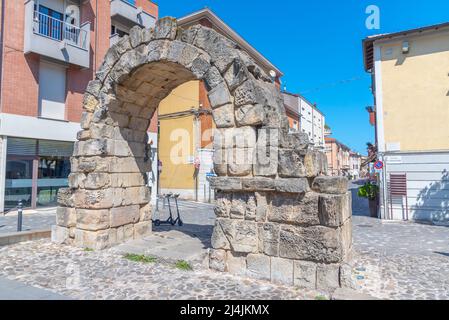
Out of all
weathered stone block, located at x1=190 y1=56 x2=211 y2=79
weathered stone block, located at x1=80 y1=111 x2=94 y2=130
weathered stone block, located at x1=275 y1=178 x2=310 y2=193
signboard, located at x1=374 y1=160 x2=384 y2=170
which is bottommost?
weathered stone block, located at x1=275 y1=178 x2=310 y2=193

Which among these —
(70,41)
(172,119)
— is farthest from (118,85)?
(172,119)

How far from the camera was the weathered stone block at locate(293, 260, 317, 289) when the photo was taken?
12.6ft

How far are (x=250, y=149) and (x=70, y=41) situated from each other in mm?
11201

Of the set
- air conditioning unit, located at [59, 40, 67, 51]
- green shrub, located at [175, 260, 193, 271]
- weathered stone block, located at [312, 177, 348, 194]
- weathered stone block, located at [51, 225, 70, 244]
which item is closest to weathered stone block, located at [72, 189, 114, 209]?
weathered stone block, located at [51, 225, 70, 244]

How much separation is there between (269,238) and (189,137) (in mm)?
13702

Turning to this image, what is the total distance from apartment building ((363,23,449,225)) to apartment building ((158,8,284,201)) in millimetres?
8632

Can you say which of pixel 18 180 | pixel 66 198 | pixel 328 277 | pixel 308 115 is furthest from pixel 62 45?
pixel 308 115

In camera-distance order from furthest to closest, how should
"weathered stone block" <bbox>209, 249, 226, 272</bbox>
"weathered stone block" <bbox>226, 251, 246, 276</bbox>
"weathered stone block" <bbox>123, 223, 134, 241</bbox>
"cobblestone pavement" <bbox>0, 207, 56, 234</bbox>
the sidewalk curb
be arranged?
"cobblestone pavement" <bbox>0, 207, 56, 234</bbox> → "weathered stone block" <bbox>123, 223, 134, 241</bbox> → the sidewalk curb → "weathered stone block" <bbox>209, 249, 226, 272</bbox> → "weathered stone block" <bbox>226, 251, 246, 276</bbox>

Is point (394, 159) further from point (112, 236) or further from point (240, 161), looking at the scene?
point (112, 236)

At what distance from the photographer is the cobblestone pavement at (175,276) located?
373cm

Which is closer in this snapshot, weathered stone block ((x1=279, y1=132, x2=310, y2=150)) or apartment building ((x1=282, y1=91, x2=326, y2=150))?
weathered stone block ((x1=279, y1=132, x2=310, y2=150))

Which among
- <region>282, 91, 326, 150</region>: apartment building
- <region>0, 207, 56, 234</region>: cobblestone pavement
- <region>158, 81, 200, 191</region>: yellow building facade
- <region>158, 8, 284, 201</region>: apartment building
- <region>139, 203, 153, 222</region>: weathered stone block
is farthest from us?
<region>282, 91, 326, 150</region>: apartment building

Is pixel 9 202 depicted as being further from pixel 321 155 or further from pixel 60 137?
pixel 321 155

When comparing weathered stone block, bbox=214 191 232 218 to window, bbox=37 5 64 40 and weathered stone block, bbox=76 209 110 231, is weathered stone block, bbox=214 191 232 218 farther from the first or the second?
window, bbox=37 5 64 40
